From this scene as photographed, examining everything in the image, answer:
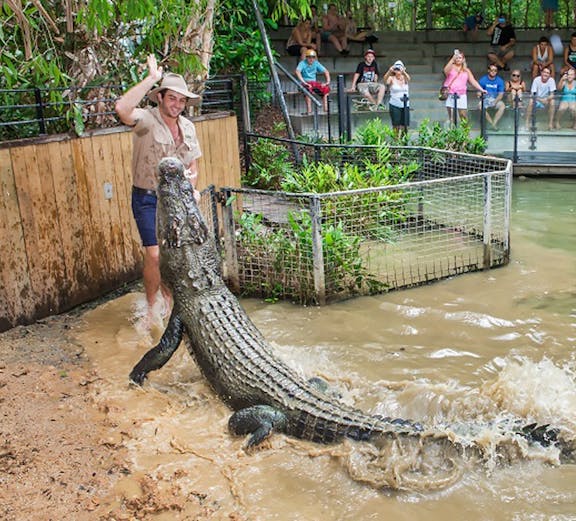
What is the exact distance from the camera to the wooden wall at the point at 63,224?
553cm

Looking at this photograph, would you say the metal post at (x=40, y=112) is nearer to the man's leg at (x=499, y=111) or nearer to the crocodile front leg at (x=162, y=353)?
the crocodile front leg at (x=162, y=353)

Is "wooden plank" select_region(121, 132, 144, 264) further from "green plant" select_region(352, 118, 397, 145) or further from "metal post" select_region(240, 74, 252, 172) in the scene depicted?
"green plant" select_region(352, 118, 397, 145)

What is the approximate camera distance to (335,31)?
18.4 meters

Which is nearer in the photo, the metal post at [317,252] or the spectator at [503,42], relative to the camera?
the metal post at [317,252]

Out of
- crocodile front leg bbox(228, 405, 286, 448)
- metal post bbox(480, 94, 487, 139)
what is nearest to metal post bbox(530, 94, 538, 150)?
metal post bbox(480, 94, 487, 139)

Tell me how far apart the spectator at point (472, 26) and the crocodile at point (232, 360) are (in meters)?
17.0

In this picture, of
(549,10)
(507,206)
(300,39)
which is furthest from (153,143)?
(549,10)

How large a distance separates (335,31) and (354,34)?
912mm

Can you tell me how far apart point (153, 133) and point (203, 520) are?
3.17 metres

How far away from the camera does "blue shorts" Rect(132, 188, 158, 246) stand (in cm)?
550

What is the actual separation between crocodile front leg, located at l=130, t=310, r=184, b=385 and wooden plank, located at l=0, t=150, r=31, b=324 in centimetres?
149

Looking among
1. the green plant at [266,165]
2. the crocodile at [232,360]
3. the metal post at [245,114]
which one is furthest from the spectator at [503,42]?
the crocodile at [232,360]

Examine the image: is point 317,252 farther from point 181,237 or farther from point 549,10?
point 549,10

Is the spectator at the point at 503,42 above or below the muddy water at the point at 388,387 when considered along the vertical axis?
above
